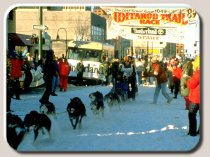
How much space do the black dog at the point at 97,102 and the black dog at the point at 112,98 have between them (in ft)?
0.17

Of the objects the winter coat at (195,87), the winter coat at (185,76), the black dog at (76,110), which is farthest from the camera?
the black dog at (76,110)

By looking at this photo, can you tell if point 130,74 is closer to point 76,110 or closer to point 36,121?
point 76,110

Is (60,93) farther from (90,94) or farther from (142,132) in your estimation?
(142,132)

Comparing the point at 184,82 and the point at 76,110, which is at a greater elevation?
the point at 184,82

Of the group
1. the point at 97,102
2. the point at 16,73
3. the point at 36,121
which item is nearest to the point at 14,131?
the point at 36,121

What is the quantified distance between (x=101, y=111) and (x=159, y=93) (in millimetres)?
611

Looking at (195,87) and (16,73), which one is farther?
(16,73)

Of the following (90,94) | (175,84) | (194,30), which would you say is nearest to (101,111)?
(90,94)

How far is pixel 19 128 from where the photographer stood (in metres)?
7.15

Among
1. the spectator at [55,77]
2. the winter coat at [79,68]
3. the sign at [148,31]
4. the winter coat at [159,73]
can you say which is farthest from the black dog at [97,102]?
the sign at [148,31]

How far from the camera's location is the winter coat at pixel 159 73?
7.20 metres

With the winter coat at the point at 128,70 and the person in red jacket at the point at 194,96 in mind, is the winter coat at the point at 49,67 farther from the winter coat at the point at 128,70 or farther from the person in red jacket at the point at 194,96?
the person in red jacket at the point at 194,96

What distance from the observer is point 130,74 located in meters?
7.26

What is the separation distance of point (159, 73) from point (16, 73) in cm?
144
